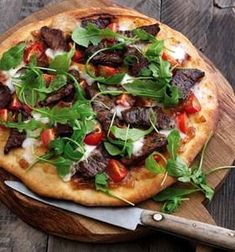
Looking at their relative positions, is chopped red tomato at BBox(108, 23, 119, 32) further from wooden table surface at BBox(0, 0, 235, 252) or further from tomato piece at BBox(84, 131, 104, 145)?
tomato piece at BBox(84, 131, 104, 145)

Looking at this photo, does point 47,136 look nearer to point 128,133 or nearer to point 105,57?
point 128,133

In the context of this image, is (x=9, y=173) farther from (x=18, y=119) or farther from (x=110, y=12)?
(x=110, y=12)

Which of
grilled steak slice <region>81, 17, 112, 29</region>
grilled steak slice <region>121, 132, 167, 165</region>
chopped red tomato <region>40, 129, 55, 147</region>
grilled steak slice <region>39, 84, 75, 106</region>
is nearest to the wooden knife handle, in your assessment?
grilled steak slice <region>121, 132, 167, 165</region>

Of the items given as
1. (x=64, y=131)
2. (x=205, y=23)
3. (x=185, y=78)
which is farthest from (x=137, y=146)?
(x=205, y=23)

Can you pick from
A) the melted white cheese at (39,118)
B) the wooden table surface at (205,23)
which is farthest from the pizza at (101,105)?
the wooden table surface at (205,23)

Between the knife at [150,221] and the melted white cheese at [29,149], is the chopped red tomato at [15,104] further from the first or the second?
the knife at [150,221]

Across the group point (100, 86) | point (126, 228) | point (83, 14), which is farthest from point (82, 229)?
point (83, 14)
